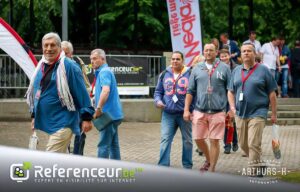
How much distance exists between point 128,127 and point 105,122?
8.13m

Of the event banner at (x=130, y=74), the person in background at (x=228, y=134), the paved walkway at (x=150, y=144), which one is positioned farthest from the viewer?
the event banner at (x=130, y=74)

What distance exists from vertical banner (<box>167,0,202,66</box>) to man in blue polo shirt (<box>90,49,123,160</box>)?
605 cm

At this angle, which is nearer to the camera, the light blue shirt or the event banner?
the light blue shirt

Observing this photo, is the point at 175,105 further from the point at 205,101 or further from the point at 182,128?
the point at 205,101

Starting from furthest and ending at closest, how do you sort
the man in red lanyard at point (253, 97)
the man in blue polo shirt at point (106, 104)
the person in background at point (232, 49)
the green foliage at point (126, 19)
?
the green foliage at point (126, 19) < the person in background at point (232, 49) < the man in blue polo shirt at point (106, 104) < the man in red lanyard at point (253, 97)

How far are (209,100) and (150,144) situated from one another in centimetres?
486

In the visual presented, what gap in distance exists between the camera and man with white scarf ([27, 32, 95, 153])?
686 centimetres

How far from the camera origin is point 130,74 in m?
19.1

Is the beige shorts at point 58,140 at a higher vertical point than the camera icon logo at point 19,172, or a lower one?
lower

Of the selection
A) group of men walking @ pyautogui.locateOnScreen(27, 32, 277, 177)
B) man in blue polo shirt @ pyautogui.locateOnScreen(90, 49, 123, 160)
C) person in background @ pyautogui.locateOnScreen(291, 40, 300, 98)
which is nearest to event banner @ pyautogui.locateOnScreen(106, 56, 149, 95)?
person in background @ pyautogui.locateOnScreen(291, 40, 300, 98)

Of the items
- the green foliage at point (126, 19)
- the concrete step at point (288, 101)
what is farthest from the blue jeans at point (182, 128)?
the green foliage at point (126, 19)

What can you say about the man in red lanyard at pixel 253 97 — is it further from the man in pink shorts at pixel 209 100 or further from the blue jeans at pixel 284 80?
the blue jeans at pixel 284 80

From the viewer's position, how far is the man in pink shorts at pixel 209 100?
9961 mm

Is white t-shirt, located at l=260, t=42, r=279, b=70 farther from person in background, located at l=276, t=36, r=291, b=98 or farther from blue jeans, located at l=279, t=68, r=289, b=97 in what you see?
blue jeans, located at l=279, t=68, r=289, b=97
